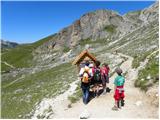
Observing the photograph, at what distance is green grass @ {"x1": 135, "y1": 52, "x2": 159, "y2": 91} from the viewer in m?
26.3

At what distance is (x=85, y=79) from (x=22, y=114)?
436 inches

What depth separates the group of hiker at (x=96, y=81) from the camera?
23297mm

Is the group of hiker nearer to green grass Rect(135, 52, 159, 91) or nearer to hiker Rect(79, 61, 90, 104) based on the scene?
hiker Rect(79, 61, 90, 104)

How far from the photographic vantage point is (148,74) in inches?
1107

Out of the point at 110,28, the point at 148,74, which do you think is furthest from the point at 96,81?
the point at 110,28

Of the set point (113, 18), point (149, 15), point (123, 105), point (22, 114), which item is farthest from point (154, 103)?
point (113, 18)

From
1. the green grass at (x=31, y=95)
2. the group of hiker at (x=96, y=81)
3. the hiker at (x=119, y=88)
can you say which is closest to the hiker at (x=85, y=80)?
the group of hiker at (x=96, y=81)

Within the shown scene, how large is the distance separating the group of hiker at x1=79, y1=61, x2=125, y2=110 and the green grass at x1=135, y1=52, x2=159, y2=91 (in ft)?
8.92

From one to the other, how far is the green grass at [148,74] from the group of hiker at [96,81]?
2.72 metres

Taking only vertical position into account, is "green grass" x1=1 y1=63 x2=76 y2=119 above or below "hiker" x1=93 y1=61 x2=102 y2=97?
above

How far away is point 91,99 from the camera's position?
26641 mm

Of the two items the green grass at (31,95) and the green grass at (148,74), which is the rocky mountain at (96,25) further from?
the green grass at (148,74)

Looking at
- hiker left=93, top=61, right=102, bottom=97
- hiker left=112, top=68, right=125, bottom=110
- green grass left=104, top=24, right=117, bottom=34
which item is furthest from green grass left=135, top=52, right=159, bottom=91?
green grass left=104, top=24, right=117, bottom=34

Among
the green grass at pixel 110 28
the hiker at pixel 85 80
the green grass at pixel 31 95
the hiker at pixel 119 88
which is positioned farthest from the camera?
the green grass at pixel 110 28
